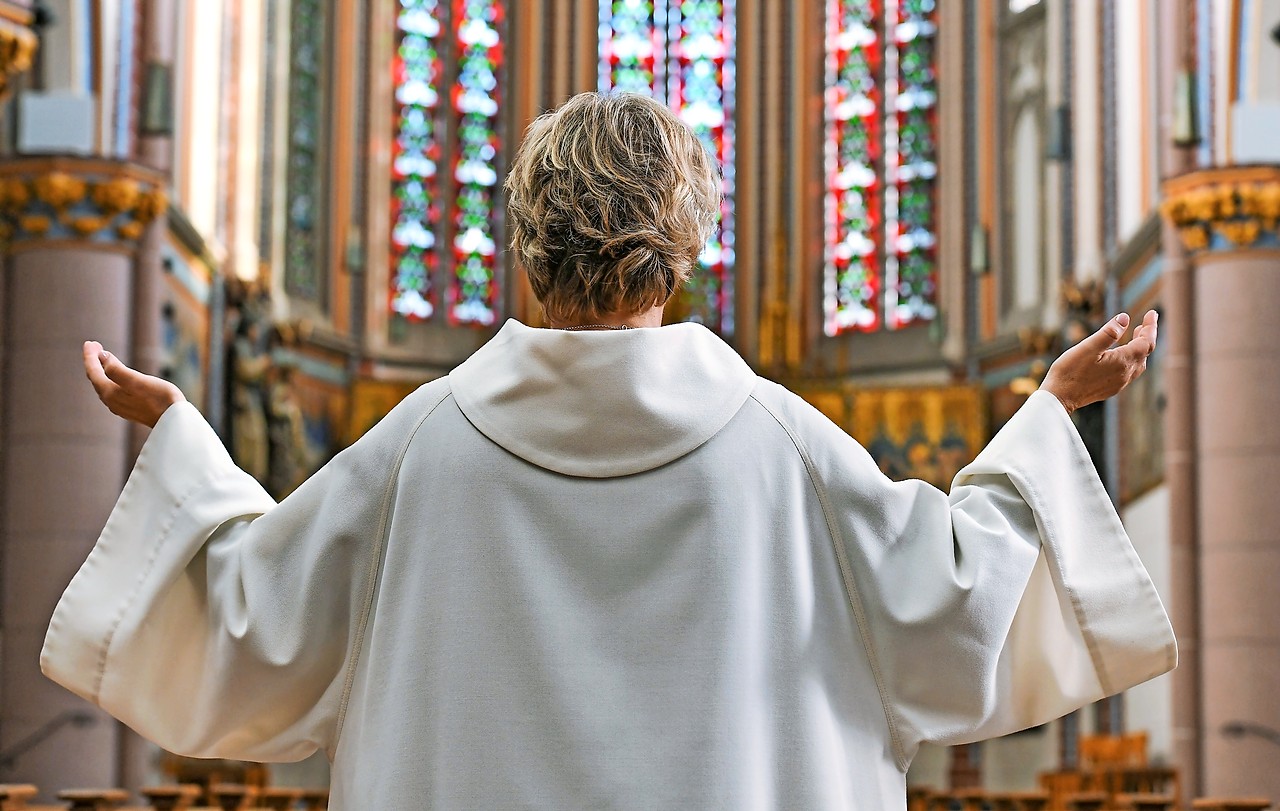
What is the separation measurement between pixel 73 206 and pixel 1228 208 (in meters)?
7.02

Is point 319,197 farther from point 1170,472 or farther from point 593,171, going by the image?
point 593,171

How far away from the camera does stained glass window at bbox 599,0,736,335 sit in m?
20.2

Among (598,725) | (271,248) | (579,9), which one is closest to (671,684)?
(598,725)

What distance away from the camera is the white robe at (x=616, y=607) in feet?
5.80

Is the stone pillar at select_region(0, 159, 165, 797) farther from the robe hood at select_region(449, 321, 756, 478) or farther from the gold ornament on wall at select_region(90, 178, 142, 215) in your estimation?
the robe hood at select_region(449, 321, 756, 478)

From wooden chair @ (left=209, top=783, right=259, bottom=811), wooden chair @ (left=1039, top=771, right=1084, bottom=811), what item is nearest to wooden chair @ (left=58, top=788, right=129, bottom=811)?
wooden chair @ (left=209, top=783, right=259, bottom=811)

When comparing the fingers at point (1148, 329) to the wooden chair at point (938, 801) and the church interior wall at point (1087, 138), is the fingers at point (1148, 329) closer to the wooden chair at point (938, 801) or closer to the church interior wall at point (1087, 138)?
the wooden chair at point (938, 801)

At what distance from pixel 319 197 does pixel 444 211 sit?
1.77 meters

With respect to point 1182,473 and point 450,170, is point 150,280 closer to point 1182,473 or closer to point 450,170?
point 1182,473

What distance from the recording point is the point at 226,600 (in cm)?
187

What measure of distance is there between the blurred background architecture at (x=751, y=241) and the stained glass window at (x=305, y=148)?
4cm

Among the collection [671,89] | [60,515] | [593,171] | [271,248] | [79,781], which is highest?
[671,89]

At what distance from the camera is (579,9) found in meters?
20.1

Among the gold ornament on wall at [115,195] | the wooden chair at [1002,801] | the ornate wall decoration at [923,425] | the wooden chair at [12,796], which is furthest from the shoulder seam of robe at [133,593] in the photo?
the ornate wall decoration at [923,425]
